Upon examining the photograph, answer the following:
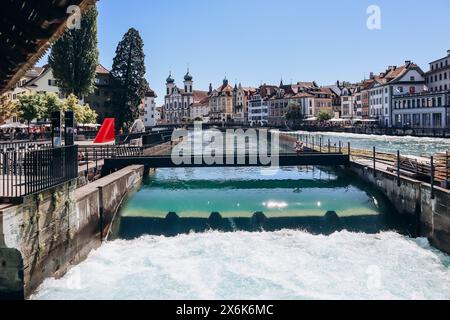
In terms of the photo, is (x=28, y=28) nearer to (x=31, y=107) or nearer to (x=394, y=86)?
(x=31, y=107)

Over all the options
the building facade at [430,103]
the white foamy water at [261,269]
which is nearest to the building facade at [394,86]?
the building facade at [430,103]

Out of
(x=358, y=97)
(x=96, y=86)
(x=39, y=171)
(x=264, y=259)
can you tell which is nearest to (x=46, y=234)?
(x=39, y=171)

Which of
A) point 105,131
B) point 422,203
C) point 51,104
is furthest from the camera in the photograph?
point 51,104

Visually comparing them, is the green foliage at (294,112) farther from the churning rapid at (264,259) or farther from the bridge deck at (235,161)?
the churning rapid at (264,259)

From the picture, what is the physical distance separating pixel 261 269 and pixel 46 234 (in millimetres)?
7368

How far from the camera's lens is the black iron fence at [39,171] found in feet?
41.9

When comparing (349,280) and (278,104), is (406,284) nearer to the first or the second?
(349,280)

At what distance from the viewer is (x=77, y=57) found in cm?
6431

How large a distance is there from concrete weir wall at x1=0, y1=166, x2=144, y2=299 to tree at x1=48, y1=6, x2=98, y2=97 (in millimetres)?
48670

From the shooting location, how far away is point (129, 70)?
7906 cm

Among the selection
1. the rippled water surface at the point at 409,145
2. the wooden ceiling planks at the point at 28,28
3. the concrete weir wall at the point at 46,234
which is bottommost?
the concrete weir wall at the point at 46,234

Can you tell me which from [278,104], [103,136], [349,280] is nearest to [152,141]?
[103,136]

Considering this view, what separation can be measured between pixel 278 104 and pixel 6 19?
16701cm

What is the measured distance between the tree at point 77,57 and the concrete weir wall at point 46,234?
4867 centimetres
